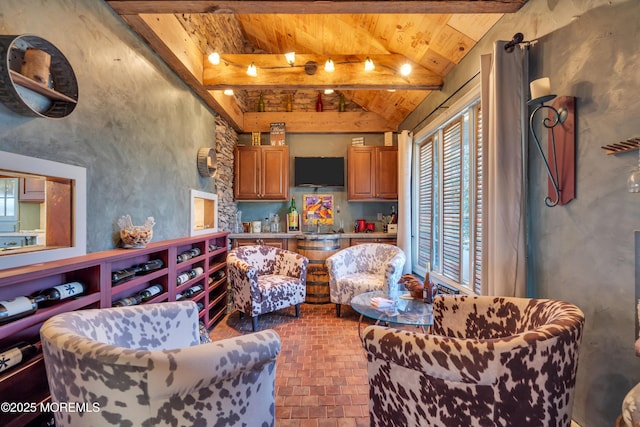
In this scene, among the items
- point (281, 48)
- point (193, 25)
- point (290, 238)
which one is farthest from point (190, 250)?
point (281, 48)

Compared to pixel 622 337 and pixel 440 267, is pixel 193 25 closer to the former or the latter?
pixel 440 267

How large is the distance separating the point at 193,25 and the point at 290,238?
280cm

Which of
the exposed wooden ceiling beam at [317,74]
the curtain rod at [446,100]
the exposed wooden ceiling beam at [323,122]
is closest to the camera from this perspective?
the curtain rod at [446,100]

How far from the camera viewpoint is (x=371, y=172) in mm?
4551

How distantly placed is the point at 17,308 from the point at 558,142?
8.90 feet

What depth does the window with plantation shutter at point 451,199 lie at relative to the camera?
2426mm

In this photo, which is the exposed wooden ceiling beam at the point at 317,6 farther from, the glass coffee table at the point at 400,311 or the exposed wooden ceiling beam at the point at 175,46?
the glass coffee table at the point at 400,311

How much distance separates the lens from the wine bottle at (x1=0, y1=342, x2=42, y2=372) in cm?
113

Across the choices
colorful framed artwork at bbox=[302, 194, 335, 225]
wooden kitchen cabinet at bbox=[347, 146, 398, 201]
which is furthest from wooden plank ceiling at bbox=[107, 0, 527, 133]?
colorful framed artwork at bbox=[302, 194, 335, 225]

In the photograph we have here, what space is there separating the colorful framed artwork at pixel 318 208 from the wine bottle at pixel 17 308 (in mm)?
3778

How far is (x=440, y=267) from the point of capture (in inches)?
125

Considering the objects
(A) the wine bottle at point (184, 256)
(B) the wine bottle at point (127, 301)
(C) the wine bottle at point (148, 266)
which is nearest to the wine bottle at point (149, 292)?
(B) the wine bottle at point (127, 301)

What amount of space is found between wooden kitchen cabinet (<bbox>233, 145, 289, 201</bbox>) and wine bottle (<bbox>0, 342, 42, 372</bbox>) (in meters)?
3.37

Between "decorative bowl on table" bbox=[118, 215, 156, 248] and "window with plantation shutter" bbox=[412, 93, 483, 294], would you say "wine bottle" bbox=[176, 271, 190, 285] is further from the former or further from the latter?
"window with plantation shutter" bbox=[412, 93, 483, 294]
